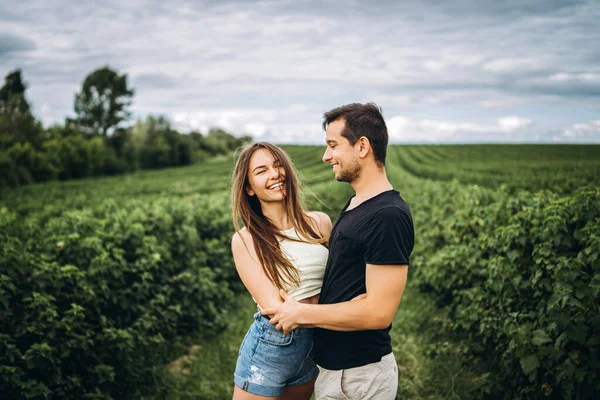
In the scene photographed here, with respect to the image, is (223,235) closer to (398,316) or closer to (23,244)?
(398,316)

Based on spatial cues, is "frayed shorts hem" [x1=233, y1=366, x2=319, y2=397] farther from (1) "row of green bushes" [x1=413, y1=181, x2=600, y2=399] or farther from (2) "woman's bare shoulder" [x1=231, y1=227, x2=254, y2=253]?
(1) "row of green bushes" [x1=413, y1=181, x2=600, y2=399]

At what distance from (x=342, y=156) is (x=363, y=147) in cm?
11

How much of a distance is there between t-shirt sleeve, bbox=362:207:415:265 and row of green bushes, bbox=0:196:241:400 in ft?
A: 9.47

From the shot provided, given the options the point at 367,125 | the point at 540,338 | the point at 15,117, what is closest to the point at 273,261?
the point at 367,125

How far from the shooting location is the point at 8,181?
36281 millimetres

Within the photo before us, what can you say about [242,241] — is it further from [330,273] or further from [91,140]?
[91,140]

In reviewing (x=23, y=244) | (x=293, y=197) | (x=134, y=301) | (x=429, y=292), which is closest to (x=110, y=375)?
(x=134, y=301)

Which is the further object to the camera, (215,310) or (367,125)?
(215,310)

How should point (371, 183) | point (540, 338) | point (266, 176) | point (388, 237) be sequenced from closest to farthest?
point (388, 237) < point (371, 183) < point (266, 176) < point (540, 338)

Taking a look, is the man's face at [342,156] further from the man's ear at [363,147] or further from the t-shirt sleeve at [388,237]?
the t-shirt sleeve at [388,237]

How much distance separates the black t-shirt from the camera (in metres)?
1.96

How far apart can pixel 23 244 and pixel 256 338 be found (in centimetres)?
314

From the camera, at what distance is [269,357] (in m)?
2.35

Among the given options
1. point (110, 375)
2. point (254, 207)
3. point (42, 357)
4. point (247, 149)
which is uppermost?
point (247, 149)
